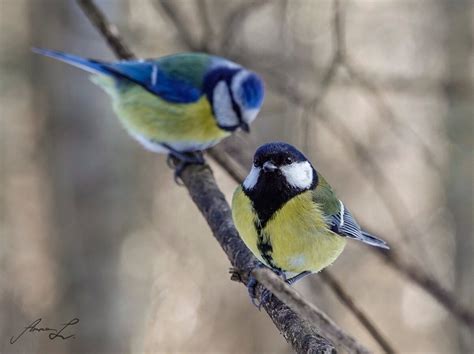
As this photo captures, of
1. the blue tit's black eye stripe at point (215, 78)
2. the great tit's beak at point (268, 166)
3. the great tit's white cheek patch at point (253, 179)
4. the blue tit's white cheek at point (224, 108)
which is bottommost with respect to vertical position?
the blue tit's white cheek at point (224, 108)

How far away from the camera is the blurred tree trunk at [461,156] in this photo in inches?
198

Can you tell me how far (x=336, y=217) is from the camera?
1.75 metres

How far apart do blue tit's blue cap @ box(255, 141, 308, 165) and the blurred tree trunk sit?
3.72 meters

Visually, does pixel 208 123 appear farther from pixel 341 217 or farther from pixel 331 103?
pixel 331 103

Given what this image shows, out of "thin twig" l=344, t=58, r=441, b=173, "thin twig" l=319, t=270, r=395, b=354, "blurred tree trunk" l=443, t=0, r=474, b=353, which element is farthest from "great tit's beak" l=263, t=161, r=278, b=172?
"blurred tree trunk" l=443, t=0, r=474, b=353

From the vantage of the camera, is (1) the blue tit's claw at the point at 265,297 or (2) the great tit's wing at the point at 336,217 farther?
(2) the great tit's wing at the point at 336,217

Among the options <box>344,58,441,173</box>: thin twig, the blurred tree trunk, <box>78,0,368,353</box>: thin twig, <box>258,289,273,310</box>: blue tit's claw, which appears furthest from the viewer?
the blurred tree trunk

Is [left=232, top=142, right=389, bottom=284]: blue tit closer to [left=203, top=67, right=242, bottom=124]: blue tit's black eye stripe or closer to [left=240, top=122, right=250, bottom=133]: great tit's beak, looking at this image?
[left=240, top=122, right=250, bottom=133]: great tit's beak

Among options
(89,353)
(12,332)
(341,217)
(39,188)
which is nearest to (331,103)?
(39,188)

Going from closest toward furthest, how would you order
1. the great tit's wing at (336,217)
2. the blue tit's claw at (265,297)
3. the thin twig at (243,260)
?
1. the thin twig at (243,260)
2. the blue tit's claw at (265,297)
3. the great tit's wing at (336,217)

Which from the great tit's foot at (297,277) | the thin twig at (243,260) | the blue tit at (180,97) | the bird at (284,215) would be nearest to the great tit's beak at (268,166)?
the bird at (284,215)

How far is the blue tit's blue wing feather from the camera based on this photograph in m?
1.72

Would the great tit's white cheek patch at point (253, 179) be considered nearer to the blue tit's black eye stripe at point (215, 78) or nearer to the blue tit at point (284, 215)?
the blue tit at point (284, 215)

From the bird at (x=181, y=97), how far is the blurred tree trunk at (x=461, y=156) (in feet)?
9.69
